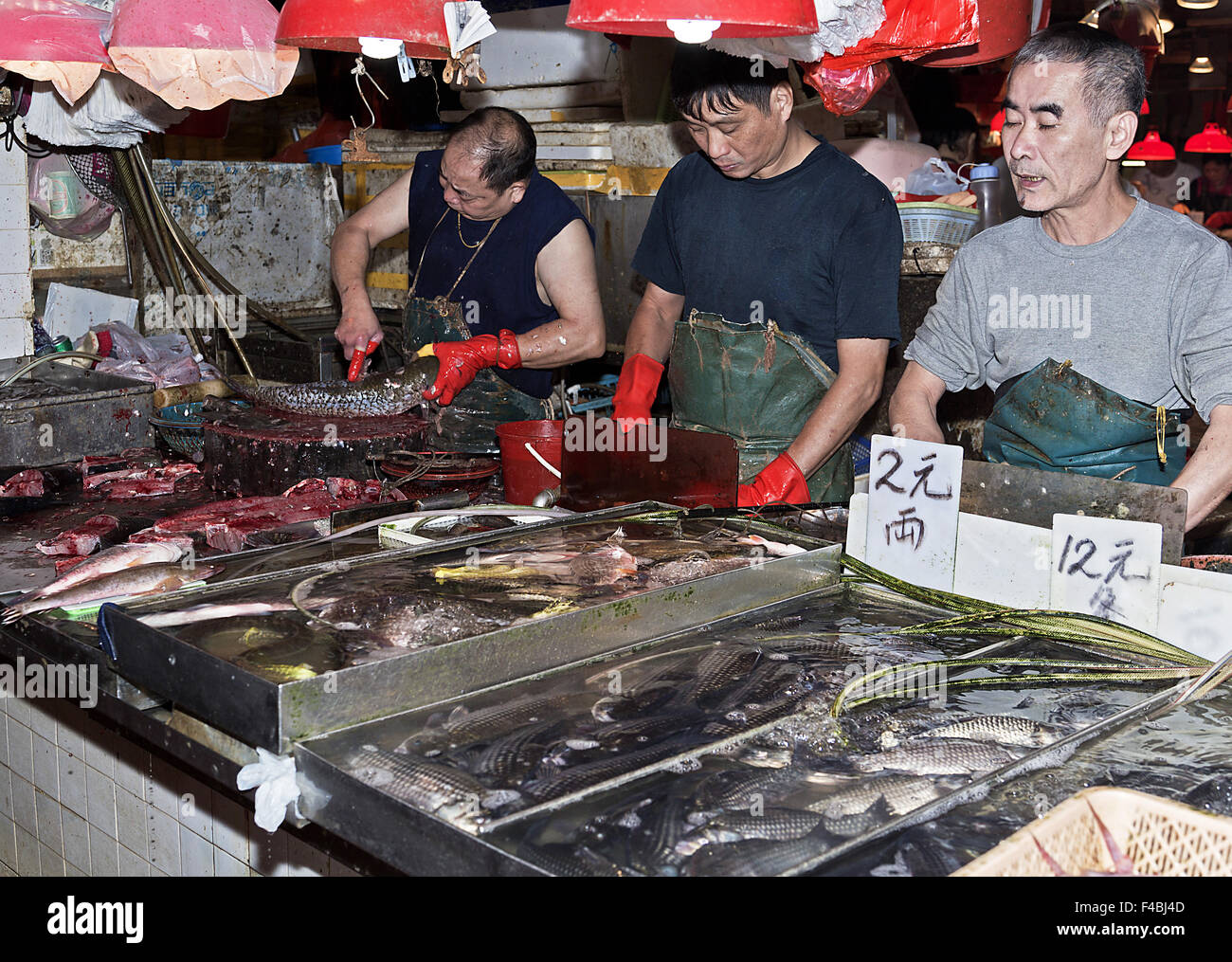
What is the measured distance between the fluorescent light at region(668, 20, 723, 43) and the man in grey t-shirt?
1.01m

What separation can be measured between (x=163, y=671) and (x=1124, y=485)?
5.86 feet

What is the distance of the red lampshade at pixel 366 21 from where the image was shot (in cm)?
272

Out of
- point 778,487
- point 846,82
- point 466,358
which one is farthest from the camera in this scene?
point 466,358

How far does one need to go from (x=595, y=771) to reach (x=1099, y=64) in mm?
2082

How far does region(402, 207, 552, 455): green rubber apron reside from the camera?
4176 millimetres

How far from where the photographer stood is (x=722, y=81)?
3.29 m

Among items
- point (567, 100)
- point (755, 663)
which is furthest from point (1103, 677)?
point (567, 100)

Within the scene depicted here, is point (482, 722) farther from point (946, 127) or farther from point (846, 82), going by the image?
point (946, 127)

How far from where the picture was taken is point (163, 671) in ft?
6.32

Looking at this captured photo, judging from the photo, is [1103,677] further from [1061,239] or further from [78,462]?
[78,462]

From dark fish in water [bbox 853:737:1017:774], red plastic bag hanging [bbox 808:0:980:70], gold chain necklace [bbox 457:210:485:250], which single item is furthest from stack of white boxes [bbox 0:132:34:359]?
dark fish in water [bbox 853:737:1017:774]

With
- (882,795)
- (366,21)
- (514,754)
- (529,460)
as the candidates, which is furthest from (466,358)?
(882,795)

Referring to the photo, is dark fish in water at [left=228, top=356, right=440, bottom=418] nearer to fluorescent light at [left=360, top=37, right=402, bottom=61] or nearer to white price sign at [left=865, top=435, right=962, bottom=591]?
fluorescent light at [left=360, top=37, right=402, bottom=61]

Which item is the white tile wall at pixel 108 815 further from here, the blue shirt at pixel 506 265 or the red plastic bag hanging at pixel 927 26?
the red plastic bag hanging at pixel 927 26
